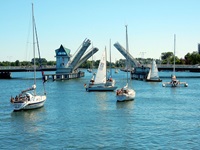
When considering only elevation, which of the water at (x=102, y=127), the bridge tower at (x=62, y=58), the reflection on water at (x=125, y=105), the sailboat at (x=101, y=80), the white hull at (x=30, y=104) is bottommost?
the water at (x=102, y=127)

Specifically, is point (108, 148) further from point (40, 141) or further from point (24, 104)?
point (24, 104)

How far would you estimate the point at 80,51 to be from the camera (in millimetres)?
103000

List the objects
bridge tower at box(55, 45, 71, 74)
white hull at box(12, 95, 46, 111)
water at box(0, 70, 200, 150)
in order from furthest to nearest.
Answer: bridge tower at box(55, 45, 71, 74) → white hull at box(12, 95, 46, 111) → water at box(0, 70, 200, 150)

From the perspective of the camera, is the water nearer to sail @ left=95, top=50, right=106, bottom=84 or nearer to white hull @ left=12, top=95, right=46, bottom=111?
white hull @ left=12, top=95, right=46, bottom=111

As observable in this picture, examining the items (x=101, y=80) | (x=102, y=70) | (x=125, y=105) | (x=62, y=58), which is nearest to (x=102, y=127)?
(x=125, y=105)

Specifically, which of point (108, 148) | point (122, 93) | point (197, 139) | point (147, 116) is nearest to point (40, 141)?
point (108, 148)

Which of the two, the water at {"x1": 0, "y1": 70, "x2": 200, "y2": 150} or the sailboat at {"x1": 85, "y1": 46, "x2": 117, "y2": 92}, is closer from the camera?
the water at {"x1": 0, "y1": 70, "x2": 200, "y2": 150}

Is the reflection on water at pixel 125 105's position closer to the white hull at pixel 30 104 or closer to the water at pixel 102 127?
the water at pixel 102 127

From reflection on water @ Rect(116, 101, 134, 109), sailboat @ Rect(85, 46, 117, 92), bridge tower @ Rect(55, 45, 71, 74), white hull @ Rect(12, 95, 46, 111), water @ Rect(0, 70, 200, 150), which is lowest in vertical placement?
water @ Rect(0, 70, 200, 150)

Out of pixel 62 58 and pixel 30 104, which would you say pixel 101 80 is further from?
pixel 62 58

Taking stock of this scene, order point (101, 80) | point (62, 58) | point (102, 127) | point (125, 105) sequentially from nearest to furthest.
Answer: point (102, 127)
point (125, 105)
point (101, 80)
point (62, 58)

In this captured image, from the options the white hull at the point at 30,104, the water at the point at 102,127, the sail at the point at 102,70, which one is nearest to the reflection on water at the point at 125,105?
the water at the point at 102,127

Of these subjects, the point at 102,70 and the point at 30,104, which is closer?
the point at 30,104

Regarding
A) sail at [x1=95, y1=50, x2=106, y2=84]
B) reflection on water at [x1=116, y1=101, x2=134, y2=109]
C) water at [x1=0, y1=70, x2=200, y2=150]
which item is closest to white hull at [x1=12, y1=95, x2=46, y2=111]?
water at [x1=0, y1=70, x2=200, y2=150]
